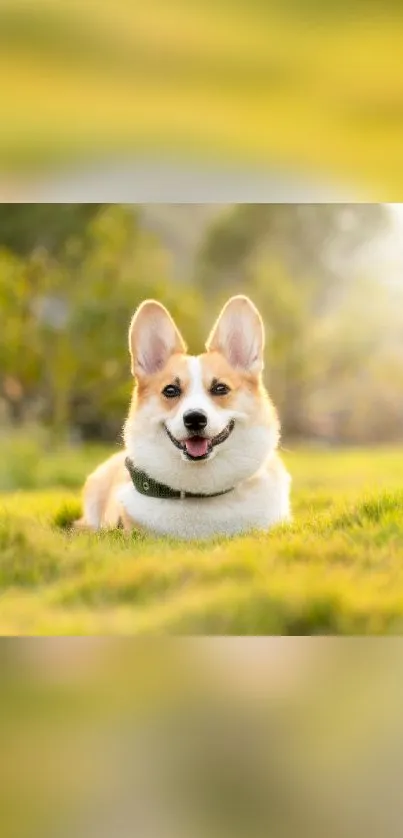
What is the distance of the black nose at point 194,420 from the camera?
1658mm

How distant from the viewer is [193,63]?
1592 millimetres

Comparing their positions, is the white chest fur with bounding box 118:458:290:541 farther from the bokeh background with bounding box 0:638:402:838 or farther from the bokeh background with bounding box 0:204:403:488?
the bokeh background with bounding box 0:204:403:488

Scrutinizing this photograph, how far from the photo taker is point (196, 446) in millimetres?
1700

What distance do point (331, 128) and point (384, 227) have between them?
1.31ft

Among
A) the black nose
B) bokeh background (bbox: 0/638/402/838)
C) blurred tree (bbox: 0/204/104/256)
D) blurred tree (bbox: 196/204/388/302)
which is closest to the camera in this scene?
bokeh background (bbox: 0/638/402/838)

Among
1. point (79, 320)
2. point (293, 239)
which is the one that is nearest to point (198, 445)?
point (293, 239)

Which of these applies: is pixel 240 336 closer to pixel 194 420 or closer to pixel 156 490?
pixel 194 420

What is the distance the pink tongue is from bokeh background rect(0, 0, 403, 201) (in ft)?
1.39

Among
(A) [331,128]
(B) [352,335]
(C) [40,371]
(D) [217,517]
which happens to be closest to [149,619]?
(D) [217,517]

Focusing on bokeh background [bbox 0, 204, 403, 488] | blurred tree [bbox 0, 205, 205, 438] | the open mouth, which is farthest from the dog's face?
blurred tree [bbox 0, 205, 205, 438]

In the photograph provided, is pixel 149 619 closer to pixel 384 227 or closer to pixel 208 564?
pixel 208 564

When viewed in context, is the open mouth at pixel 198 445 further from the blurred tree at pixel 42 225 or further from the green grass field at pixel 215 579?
the blurred tree at pixel 42 225

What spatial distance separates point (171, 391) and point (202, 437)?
4.1 inches

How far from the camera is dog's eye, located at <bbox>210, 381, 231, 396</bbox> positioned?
5.64 ft
